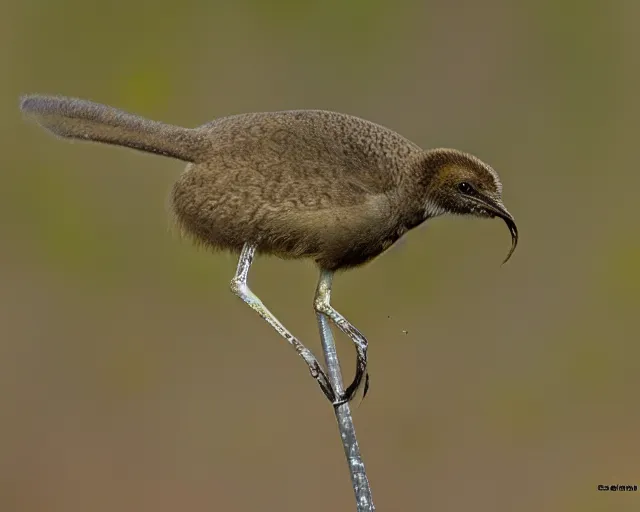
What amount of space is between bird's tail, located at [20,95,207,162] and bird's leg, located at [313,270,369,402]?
0.23 m

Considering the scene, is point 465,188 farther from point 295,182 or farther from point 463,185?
point 295,182

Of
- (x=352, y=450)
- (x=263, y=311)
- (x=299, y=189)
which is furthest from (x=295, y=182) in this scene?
(x=352, y=450)

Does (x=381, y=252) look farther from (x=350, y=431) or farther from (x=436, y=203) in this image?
(x=350, y=431)

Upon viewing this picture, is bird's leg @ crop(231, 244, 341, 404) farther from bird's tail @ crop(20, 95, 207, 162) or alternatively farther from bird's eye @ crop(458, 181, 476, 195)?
bird's eye @ crop(458, 181, 476, 195)

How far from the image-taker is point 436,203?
1100mm

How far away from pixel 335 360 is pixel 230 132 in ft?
1.02

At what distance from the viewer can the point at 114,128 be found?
1.07 m

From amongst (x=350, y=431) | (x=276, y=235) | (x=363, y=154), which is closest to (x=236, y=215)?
(x=276, y=235)

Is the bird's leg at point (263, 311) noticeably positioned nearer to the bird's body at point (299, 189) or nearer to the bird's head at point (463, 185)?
the bird's body at point (299, 189)

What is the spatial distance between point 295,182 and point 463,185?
0.20 metres

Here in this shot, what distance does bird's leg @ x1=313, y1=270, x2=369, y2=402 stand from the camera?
1140 mm

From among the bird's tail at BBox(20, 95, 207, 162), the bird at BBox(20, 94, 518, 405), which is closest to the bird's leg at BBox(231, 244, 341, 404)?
the bird at BBox(20, 94, 518, 405)

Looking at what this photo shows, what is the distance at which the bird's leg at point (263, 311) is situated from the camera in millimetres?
1070

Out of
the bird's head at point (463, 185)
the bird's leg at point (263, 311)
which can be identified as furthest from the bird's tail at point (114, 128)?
the bird's head at point (463, 185)
